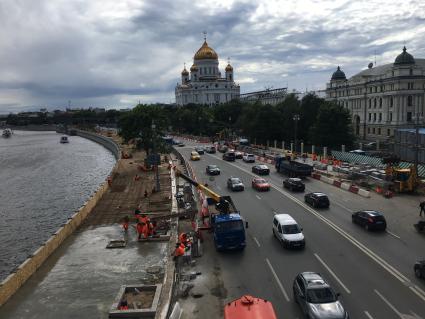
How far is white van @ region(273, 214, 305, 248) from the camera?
75.8ft

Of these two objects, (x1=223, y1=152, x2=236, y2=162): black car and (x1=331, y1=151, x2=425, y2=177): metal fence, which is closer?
(x1=331, y1=151, x2=425, y2=177): metal fence

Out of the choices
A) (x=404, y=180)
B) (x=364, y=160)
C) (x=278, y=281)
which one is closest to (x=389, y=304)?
(x=278, y=281)

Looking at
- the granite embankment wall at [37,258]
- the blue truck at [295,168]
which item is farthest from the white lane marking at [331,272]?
the blue truck at [295,168]

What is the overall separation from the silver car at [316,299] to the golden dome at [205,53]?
182776 millimetres

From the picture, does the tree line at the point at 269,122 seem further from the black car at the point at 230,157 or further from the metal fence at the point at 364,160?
the black car at the point at 230,157

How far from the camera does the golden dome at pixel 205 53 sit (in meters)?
192

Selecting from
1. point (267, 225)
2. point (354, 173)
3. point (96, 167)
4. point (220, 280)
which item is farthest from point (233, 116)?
point (220, 280)

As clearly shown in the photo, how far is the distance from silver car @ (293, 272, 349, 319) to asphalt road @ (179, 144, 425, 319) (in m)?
0.74

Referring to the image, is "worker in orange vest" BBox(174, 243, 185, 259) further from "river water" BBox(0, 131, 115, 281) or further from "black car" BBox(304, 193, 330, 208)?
"black car" BBox(304, 193, 330, 208)

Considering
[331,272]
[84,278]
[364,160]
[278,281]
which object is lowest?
[84,278]

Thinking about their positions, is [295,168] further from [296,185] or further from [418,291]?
[418,291]

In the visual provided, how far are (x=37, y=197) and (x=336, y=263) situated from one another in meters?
41.9

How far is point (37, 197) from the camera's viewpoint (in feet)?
175

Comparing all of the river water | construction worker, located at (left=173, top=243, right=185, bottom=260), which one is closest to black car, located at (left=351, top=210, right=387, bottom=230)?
construction worker, located at (left=173, top=243, right=185, bottom=260)
